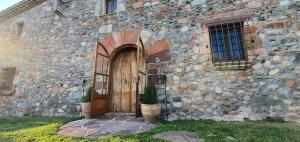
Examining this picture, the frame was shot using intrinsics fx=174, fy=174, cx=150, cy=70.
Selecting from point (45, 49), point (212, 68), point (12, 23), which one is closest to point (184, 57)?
point (212, 68)

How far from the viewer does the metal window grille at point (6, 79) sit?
672 centimetres

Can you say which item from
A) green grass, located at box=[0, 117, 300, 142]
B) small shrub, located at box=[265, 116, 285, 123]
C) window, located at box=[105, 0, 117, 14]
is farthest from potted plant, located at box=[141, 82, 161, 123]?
window, located at box=[105, 0, 117, 14]

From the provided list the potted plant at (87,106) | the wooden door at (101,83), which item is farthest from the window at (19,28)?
the potted plant at (87,106)

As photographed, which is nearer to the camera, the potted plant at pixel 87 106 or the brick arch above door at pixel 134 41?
the potted plant at pixel 87 106

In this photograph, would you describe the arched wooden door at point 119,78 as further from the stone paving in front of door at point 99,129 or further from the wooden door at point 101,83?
the stone paving in front of door at point 99,129

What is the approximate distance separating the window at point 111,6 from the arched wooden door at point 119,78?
4.78 feet

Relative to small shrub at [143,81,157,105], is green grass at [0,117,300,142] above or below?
below

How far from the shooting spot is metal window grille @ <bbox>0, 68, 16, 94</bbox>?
672 centimetres

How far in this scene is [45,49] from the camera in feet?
20.8

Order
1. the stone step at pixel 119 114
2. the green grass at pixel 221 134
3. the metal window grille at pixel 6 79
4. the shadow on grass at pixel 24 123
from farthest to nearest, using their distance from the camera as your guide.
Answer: the metal window grille at pixel 6 79, the stone step at pixel 119 114, the shadow on grass at pixel 24 123, the green grass at pixel 221 134

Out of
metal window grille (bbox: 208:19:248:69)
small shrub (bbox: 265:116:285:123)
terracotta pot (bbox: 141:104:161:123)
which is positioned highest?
metal window grille (bbox: 208:19:248:69)

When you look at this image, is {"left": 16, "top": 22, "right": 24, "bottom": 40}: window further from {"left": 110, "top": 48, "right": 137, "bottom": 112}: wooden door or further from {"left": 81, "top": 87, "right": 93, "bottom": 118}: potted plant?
{"left": 81, "top": 87, "right": 93, "bottom": 118}: potted plant

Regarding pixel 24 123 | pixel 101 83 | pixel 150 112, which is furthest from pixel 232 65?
pixel 24 123

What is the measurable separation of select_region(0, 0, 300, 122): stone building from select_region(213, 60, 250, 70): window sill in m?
0.02
